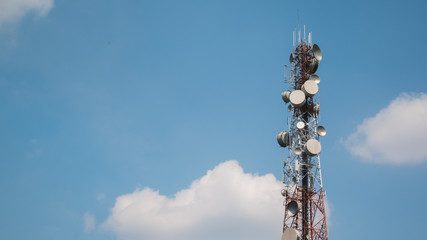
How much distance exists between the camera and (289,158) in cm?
4744

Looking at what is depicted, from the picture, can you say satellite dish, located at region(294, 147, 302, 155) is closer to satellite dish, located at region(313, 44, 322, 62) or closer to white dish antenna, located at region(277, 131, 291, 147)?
white dish antenna, located at region(277, 131, 291, 147)

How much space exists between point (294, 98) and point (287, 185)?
978 centimetres

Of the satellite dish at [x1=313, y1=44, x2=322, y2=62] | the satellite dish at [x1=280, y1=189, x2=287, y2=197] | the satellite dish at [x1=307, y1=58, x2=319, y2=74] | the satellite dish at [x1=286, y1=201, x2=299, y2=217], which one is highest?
the satellite dish at [x1=313, y1=44, x2=322, y2=62]

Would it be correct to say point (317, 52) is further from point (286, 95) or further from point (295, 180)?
point (295, 180)

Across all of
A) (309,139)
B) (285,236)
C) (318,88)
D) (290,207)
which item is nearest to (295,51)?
(318,88)

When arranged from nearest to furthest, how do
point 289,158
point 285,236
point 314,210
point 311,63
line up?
point 285,236, point 314,210, point 289,158, point 311,63

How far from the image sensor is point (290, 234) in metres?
41.1

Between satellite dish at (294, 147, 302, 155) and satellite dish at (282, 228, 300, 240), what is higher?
satellite dish at (294, 147, 302, 155)

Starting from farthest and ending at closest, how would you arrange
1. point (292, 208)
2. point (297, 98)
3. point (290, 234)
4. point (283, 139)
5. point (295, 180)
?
point (283, 139)
point (297, 98)
point (295, 180)
point (292, 208)
point (290, 234)

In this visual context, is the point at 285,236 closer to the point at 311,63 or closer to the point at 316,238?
the point at 316,238

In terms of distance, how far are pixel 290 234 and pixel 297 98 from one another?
1526 centimetres

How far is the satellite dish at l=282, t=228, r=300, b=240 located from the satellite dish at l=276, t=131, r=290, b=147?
10.9 m

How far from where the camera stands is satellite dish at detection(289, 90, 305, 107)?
47781 millimetres

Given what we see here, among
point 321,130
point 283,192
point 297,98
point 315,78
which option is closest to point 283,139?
point 321,130
